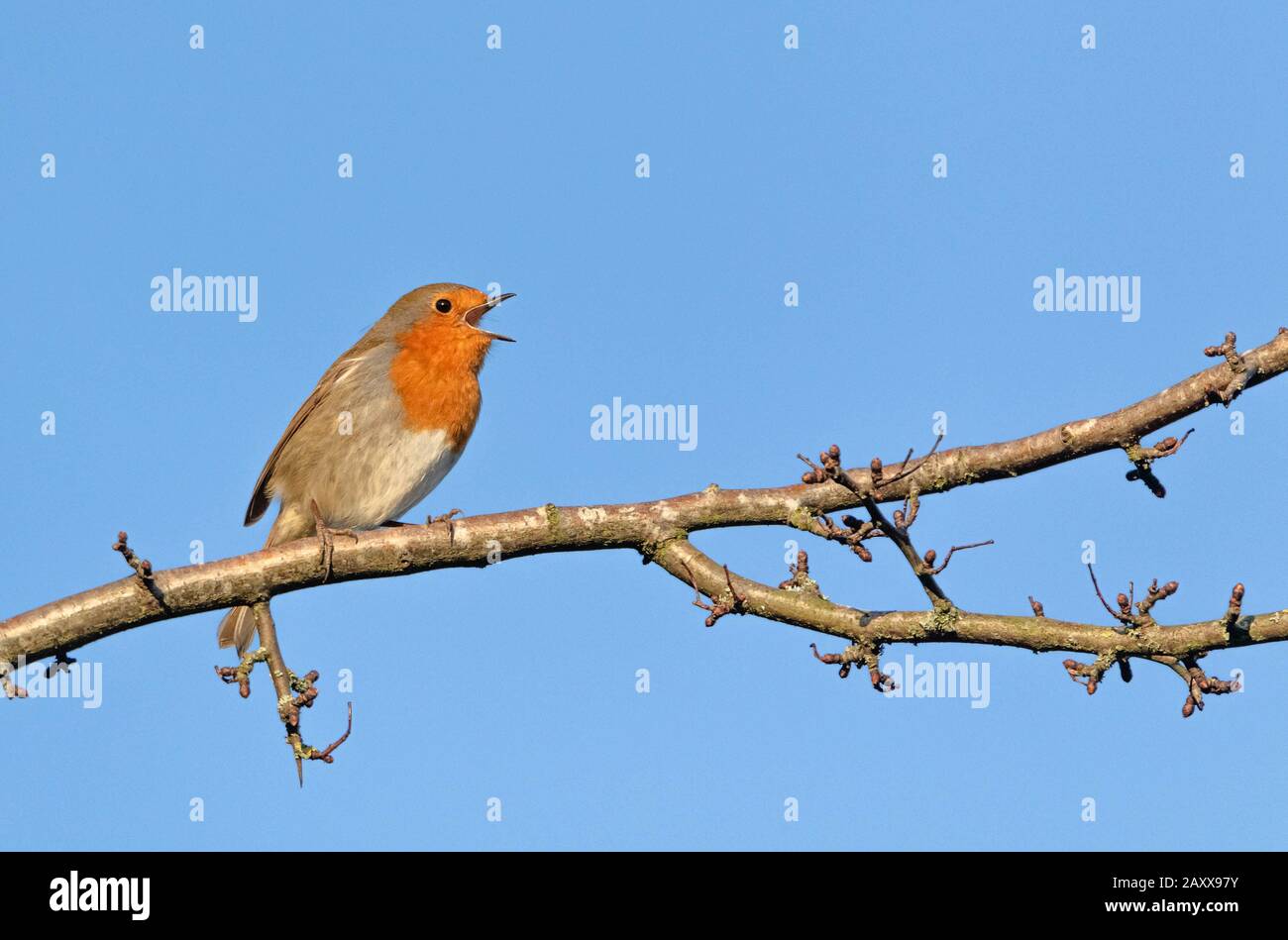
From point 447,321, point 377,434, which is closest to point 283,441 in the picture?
point 377,434

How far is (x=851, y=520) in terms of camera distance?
5016 mm

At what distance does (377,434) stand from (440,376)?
61 cm

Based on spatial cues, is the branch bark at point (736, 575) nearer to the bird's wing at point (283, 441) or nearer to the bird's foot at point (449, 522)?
the bird's foot at point (449, 522)

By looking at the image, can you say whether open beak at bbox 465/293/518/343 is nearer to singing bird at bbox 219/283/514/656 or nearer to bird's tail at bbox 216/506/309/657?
singing bird at bbox 219/283/514/656

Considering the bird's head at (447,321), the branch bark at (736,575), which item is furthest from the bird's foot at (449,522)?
the bird's head at (447,321)

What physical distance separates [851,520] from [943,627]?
1.79ft

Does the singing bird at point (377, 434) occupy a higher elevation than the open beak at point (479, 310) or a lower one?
lower

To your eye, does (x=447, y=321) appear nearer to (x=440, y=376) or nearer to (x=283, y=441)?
(x=440, y=376)

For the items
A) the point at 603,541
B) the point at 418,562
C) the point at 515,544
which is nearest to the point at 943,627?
the point at 603,541

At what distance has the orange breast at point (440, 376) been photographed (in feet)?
27.2

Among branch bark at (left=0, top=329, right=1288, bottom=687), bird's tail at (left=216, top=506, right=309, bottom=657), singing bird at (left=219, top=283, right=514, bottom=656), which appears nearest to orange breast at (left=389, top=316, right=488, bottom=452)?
singing bird at (left=219, top=283, right=514, bottom=656)

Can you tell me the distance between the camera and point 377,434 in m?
8.17

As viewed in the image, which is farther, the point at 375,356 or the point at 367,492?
the point at 375,356

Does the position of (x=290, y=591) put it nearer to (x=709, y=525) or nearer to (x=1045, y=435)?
(x=709, y=525)
